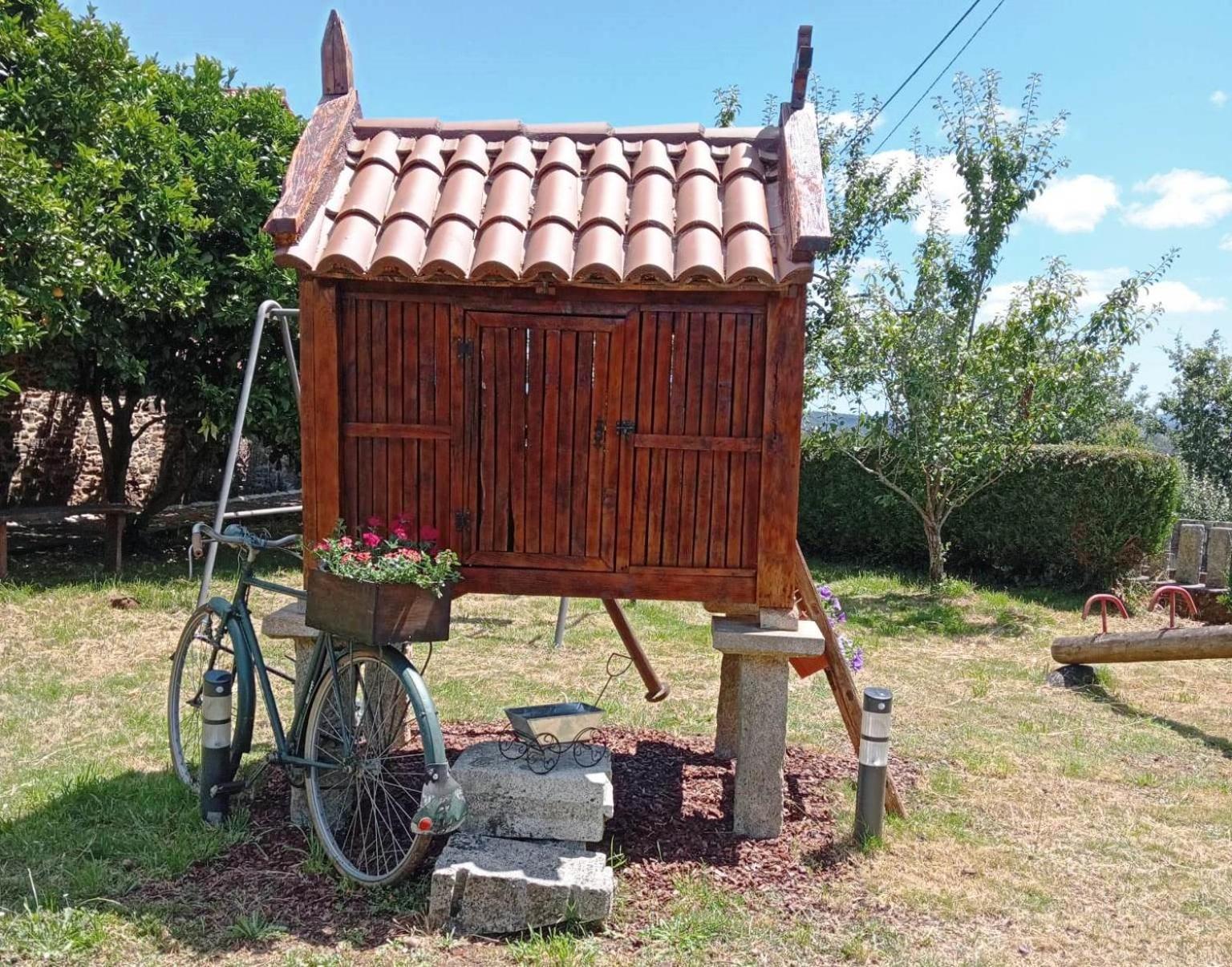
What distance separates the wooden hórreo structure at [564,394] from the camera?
13.5ft

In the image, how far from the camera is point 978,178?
550 inches

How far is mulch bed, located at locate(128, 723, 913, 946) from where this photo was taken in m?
3.58

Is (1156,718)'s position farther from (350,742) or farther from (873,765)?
(350,742)

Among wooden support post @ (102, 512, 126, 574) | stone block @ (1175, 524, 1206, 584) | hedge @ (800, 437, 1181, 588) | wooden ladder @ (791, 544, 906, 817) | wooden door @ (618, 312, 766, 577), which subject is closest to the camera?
wooden door @ (618, 312, 766, 577)

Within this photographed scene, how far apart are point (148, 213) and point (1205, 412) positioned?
20892 mm

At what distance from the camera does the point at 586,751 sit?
13.8ft

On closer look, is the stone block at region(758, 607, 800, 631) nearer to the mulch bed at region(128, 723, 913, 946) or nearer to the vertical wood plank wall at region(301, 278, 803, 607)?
the vertical wood plank wall at region(301, 278, 803, 607)

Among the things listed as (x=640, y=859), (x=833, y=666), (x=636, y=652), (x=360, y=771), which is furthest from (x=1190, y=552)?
(x=360, y=771)

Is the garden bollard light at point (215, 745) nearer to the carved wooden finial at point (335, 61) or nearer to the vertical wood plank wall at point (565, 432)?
the vertical wood plank wall at point (565, 432)

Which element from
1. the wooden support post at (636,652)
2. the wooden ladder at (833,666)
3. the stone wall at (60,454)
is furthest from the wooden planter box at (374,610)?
the stone wall at (60,454)

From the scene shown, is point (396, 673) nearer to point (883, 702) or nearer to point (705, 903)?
point (705, 903)

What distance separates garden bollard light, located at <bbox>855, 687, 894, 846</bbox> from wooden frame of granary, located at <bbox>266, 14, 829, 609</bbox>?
0.66 metres

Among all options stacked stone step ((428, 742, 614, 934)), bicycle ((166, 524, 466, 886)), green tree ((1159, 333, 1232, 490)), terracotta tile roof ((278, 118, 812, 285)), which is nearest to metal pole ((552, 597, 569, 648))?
bicycle ((166, 524, 466, 886))

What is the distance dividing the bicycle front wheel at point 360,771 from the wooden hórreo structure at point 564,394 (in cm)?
60
